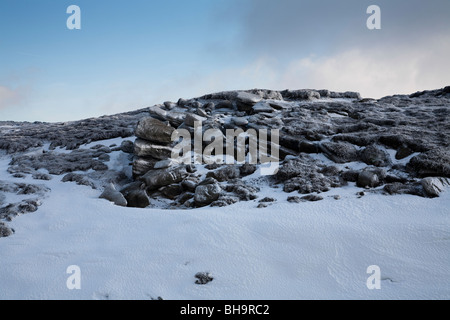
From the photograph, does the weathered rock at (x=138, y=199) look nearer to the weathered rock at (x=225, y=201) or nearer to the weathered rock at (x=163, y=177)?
the weathered rock at (x=163, y=177)

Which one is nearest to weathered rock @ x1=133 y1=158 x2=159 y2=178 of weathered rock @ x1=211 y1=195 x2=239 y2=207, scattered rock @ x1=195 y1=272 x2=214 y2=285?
weathered rock @ x1=211 y1=195 x2=239 y2=207

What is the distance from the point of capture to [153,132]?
10414mm

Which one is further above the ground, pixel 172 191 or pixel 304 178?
pixel 304 178

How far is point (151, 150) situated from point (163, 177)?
1.73 m

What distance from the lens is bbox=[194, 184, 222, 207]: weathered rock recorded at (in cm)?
787

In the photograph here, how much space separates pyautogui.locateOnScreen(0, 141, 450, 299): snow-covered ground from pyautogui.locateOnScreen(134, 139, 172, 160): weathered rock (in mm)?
3294

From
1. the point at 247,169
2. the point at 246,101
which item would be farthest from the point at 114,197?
the point at 246,101

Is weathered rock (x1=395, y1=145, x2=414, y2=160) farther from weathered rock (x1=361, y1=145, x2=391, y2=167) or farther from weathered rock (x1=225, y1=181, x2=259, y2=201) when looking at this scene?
weathered rock (x1=225, y1=181, x2=259, y2=201)

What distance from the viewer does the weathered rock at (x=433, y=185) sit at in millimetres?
6730

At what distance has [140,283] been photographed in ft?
14.9

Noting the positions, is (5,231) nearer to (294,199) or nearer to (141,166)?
(141,166)

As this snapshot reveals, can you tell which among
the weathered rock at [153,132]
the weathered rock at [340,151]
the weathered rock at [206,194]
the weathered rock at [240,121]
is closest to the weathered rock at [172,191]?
the weathered rock at [206,194]
